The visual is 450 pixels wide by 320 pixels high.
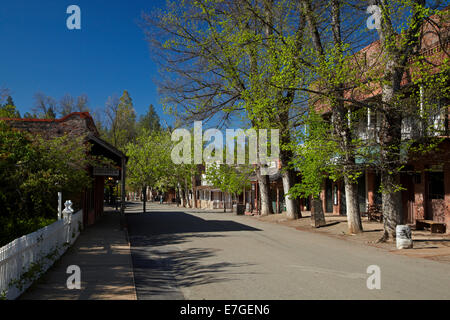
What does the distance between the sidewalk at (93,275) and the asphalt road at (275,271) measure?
35cm

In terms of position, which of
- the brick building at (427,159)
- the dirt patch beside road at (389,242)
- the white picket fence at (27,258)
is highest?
the brick building at (427,159)

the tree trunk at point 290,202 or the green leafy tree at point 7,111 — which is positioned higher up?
the green leafy tree at point 7,111

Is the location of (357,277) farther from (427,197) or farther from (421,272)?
(427,197)

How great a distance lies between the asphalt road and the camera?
24.7 feet

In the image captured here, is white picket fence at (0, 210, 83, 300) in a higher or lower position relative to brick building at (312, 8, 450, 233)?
lower

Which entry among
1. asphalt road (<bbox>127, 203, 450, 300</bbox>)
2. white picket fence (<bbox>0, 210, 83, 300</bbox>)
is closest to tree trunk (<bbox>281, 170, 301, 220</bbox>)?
asphalt road (<bbox>127, 203, 450, 300</bbox>)

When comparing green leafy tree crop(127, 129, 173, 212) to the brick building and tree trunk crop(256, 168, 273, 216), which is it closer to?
tree trunk crop(256, 168, 273, 216)

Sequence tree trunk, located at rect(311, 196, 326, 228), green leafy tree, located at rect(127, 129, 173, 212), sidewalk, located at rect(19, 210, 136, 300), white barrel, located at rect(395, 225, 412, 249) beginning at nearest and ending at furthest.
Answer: sidewalk, located at rect(19, 210, 136, 300)
white barrel, located at rect(395, 225, 412, 249)
tree trunk, located at rect(311, 196, 326, 228)
green leafy tree, located at rect(127, 129, 173, 212)

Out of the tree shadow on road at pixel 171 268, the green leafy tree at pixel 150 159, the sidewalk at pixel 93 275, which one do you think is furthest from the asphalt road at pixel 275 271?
the green leafy tree at pixel 150 159

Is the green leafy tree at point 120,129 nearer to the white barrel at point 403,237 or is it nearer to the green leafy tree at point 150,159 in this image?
the green leafy tree at point 150,159

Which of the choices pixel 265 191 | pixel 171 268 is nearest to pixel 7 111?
pixel 265 191

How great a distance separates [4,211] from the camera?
13.5 meters

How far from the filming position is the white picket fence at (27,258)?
21.4 feet

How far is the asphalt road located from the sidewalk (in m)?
0.35
